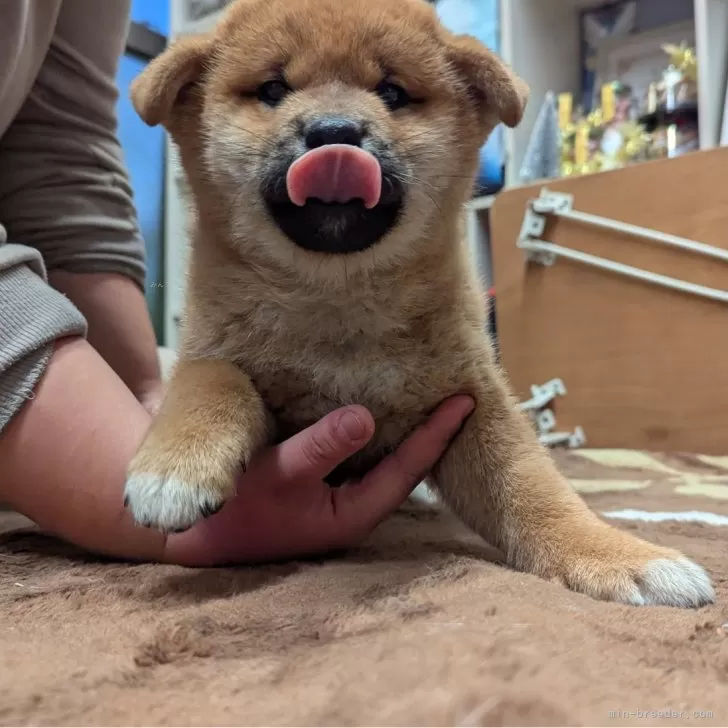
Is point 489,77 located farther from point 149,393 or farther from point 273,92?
point 149,393

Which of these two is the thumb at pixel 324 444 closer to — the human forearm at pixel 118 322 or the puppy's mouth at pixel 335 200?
the puppy's mouth at pixel 335 200

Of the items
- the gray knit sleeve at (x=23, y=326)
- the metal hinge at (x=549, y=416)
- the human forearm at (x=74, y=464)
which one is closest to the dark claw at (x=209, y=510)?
the human forearm at (x=74, y=464)

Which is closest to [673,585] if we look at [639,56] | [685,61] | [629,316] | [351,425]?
[351,425]

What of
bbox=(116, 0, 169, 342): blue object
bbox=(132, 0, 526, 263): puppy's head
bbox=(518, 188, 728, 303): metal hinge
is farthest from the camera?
bbox=(116, 0, 169, 342): blue object

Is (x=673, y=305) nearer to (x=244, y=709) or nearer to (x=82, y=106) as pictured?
(x=82, y=106)

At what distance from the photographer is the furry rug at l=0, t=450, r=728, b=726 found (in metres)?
0.39

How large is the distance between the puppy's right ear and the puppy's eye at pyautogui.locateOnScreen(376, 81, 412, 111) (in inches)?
8.6

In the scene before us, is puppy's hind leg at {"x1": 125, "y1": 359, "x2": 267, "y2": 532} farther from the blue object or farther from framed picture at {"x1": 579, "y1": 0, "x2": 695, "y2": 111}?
framed picture at {"x1": 579, "y1": 0, "x2": 695, "y2": 111}

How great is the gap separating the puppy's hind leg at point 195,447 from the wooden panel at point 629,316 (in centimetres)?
123

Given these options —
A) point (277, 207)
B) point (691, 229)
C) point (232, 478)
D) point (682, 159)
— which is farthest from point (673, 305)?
point (232, 478)

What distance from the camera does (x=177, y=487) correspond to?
0.66 meters

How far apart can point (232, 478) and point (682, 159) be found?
143cm

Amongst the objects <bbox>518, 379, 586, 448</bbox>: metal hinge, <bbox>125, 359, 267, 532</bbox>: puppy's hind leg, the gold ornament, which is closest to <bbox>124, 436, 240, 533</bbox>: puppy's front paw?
<bbox>125, 359, 267, 532</bbox>: puppy's hind leg

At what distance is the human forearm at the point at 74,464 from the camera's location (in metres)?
0.76
